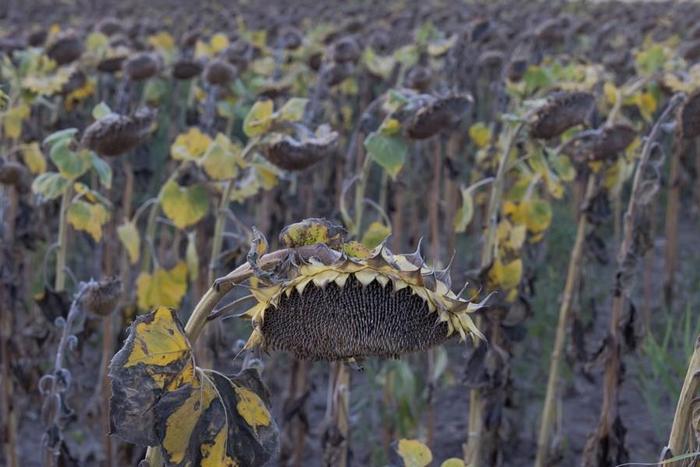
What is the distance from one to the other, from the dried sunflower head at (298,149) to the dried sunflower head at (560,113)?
1.76 ft

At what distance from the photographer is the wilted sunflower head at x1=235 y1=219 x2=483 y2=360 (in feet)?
3.93

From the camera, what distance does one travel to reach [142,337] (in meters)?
1.34

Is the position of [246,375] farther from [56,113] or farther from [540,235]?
[56,113]

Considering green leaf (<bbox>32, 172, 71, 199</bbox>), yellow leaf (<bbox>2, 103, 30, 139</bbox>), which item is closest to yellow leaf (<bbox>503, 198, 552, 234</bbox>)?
green leaf (<bbox>32, 172, 71, 199</bbox>)

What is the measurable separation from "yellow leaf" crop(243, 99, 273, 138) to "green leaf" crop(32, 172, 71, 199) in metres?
0.45

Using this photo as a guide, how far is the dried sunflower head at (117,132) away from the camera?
92.2 inches

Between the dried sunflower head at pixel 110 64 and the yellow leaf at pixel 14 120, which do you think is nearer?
the yellow leaf at pixel 14 120

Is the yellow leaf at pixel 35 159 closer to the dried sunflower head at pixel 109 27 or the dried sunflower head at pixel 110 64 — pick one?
the dried sunflower head at pixel 110 64

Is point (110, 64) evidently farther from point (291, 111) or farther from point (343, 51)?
point (291, 111)

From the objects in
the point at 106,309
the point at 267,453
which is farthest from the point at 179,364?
the point at 106,309

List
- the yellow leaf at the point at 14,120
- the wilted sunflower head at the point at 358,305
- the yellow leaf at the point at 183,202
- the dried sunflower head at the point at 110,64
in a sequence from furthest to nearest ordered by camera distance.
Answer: the dried sunflower head at the point at 110,64 < the yellow leaf at the point at 14,120 < the yellow leaf at the point at 183,202 < the wilted sunflower head at the point at 358,305

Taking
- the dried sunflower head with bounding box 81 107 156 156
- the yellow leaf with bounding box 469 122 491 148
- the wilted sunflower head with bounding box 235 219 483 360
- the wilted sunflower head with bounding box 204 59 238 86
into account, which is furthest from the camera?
the wilted sunflower head with bounding box 204 59 238 86

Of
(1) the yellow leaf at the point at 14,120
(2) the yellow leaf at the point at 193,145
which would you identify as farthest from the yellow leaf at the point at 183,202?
(1) the yellow leaf at the point at 14,120

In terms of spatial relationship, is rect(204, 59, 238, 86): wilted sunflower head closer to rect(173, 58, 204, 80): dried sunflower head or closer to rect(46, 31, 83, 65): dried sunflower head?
rect(173, 58, 204, 80): dried sunflower head
